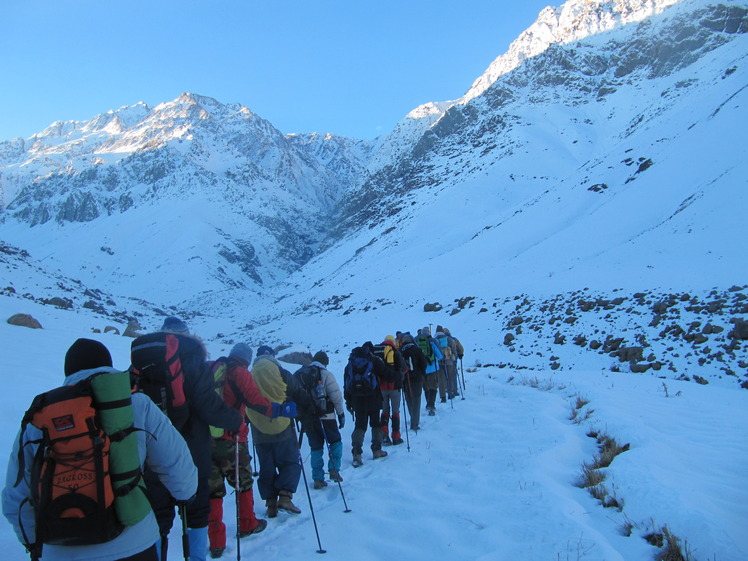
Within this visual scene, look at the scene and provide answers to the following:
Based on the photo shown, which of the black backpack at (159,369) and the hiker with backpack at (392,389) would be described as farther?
the hiker with backpack at (392,389)

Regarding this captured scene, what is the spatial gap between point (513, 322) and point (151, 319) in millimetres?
39574

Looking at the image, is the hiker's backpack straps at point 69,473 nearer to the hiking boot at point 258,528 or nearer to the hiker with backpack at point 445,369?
the hiking boot at point 258,528

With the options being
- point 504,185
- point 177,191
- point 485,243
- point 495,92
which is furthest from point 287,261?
point 485,243

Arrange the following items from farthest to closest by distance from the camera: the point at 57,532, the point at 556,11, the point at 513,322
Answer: the point at 556,11, the point at 513,322, the point at 57,532

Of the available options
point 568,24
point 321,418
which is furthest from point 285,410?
point 568,24

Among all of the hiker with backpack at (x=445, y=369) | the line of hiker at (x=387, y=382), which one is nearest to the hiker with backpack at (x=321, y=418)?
the line of hiker at (x=387, y=382)

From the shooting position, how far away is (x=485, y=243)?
42.1 m

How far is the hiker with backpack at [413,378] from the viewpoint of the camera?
8461 millimetres

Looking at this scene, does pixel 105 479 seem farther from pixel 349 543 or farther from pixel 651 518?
pixel 651 518

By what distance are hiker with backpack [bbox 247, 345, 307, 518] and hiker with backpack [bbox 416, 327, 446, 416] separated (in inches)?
179

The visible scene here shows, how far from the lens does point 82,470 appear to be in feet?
7.07

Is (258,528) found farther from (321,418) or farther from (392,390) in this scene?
(392,390)

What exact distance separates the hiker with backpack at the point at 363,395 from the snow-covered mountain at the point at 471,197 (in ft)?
43.3

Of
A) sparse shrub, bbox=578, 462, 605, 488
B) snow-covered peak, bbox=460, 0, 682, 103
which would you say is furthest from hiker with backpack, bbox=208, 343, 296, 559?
snow-covered peak, bbox=460, 0, 682, 103
